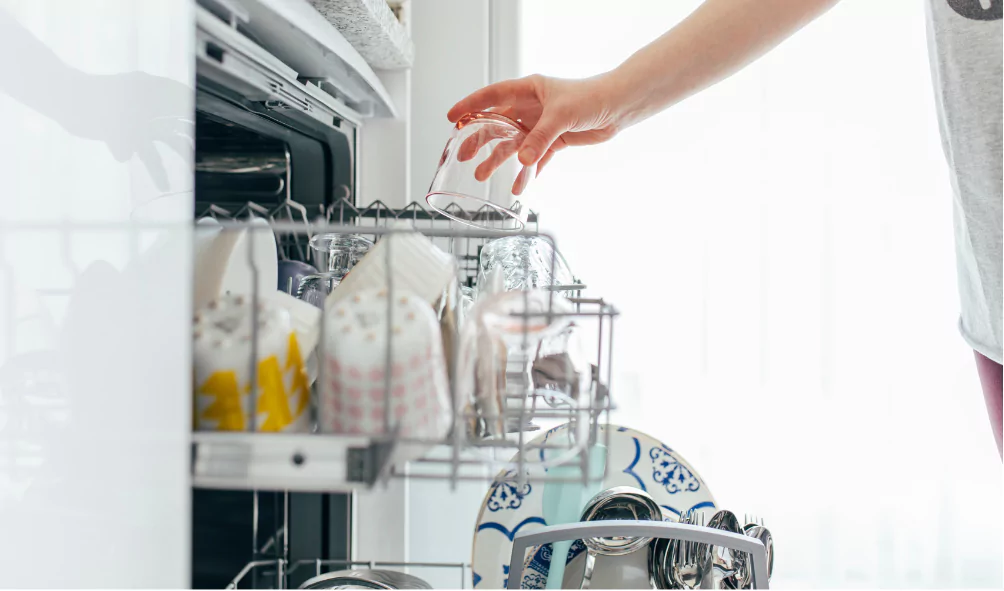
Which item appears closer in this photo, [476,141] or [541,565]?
[476,141]

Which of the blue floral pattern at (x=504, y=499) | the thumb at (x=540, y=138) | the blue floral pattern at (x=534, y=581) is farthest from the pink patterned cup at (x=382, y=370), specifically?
the blue floral pattern at (x=504, y=499)

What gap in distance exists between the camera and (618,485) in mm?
975

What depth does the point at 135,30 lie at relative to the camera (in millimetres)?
336

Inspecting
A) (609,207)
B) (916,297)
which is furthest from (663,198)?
(916,297)

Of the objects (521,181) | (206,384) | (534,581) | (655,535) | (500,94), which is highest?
(500,94)

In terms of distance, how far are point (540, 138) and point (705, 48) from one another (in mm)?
204

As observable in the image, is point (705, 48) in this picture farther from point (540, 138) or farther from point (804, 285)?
point (804, 285)

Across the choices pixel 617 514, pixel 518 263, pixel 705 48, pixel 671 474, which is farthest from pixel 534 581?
pixel 705 48

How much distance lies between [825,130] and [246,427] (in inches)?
55.5

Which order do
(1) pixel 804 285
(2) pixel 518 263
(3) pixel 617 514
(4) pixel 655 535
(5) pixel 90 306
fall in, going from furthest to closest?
(1) pixel 804 285 < (3) pixel 617 514 < (2) pixel 518 263 < (4) pixel 655 535 < (5) pixel 90 306

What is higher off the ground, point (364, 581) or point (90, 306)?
point (90, 306)

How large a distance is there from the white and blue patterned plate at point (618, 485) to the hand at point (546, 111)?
0.46 meters

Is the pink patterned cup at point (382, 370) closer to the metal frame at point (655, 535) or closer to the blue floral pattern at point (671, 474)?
the metal frame at point (655, 535)

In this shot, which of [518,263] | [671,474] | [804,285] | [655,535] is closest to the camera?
[655,535]
